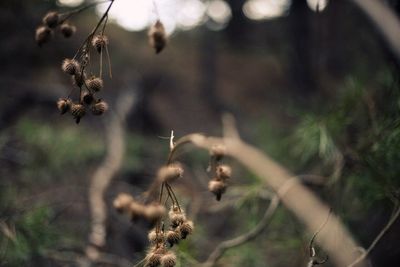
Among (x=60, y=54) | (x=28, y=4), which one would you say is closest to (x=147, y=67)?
(x=60, y=54)

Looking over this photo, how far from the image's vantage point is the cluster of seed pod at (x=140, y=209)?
0.68 m

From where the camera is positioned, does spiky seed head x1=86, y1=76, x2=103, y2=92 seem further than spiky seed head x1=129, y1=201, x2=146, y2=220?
Yes

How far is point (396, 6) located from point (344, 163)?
73 centimetres

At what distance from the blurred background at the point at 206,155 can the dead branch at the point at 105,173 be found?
3 cm

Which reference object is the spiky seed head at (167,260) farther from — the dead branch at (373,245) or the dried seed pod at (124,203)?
the dead branch at (373,245)

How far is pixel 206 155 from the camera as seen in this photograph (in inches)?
150

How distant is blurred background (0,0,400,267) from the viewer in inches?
62.1

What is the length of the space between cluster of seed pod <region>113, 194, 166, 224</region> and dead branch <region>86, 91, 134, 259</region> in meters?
1.04

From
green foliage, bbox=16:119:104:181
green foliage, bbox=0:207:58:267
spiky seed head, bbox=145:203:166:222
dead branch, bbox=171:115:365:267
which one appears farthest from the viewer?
green foliage, bbox=16:119:104:181

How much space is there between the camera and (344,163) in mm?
1728

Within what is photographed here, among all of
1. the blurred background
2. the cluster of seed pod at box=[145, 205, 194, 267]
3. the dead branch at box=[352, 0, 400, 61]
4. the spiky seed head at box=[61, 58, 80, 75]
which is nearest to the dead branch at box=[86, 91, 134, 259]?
the blurred background

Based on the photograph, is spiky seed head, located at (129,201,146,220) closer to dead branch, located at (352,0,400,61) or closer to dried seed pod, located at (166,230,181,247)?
dried seed pod, located at (166,230,181,247)

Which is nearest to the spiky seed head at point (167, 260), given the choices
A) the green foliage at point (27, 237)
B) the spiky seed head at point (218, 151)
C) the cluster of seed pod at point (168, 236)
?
the cluster of seed pod at point (168, 236)

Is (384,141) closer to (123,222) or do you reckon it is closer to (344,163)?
(344,163)
